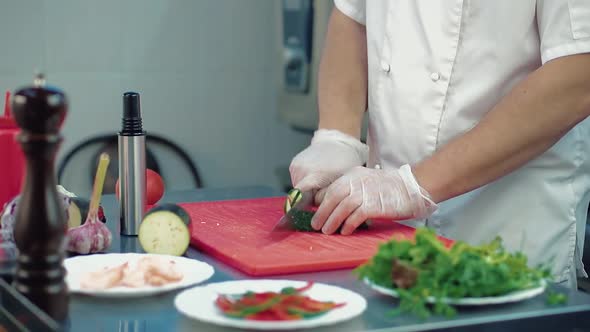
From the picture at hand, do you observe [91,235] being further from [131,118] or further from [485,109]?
[485,109]

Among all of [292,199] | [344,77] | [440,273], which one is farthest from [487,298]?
[344,77]

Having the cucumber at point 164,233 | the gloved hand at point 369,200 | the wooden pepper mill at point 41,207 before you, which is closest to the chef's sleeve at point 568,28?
the gloved hand at point 369,200

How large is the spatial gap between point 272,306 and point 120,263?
0.37 meters

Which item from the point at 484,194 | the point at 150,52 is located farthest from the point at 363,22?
the point at 150,52

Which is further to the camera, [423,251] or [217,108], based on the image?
[217,108]

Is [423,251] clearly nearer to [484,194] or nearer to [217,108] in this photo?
[484,194]

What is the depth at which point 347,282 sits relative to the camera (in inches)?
52.9

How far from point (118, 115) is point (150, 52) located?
27 cm

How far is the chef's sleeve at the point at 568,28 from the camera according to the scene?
172cm

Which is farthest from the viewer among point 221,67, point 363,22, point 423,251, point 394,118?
point 221,67

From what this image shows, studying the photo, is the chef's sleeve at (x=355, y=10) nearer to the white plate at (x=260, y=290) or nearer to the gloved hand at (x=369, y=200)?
the gloved hand at (x=369, y=200)

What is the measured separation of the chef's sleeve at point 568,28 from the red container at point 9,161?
37.7 inches

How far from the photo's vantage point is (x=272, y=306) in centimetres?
109

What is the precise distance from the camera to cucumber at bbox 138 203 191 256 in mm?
1492
